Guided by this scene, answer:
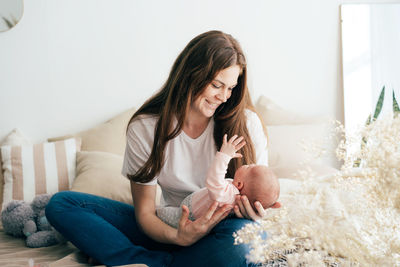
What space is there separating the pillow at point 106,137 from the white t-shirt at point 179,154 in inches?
38.9

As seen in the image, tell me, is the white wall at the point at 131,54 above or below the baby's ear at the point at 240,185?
above

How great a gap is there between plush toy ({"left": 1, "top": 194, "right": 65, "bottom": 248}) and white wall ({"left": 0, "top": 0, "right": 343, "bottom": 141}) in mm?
928

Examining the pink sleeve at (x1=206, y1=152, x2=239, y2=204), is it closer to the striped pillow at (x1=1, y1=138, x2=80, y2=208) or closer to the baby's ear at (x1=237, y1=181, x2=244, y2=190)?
the baby's ear at (x1=237, y1=181, x2=244, y2=190)

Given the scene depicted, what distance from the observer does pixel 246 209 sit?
1279 mm

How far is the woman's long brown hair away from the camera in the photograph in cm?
138

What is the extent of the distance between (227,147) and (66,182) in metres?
1.40

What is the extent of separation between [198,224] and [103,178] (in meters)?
0.98

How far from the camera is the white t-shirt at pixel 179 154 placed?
60.4 inches

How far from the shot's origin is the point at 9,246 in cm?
172

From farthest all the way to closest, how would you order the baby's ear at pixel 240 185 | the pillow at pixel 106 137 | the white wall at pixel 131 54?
the white wall at pixel 131 54 → the pillow at pixel 106 137 → the baby's ear at pixel 240 185

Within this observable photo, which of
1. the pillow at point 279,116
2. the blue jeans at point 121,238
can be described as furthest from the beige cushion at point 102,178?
the pillow at point 279,116

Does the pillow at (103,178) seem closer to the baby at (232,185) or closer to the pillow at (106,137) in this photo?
the pillow at (106,137)

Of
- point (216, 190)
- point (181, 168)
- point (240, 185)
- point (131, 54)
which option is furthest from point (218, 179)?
point (131, 54)

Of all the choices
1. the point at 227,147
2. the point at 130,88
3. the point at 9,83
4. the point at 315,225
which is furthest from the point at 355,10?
the point at 315,225
